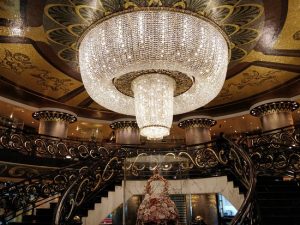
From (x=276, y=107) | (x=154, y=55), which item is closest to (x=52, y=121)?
(x=154, y=55)

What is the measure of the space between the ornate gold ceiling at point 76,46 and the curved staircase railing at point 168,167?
8.14 feet

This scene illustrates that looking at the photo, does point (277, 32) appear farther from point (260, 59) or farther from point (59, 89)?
point (59, 89)

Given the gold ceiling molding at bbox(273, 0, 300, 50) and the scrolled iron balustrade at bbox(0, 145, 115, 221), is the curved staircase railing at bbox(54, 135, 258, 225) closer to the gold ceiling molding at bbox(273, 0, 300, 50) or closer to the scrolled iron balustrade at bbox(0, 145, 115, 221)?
the scrolled iron balustrade at bbox(0, 145, 115, 221)

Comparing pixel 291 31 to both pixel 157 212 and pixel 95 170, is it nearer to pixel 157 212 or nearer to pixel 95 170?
pixel 157 212

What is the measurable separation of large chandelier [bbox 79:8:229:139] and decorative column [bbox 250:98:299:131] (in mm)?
5664

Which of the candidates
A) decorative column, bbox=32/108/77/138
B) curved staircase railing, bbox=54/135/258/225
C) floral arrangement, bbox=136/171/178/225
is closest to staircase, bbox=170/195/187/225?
curved staircase railing, bbox=54/135/258/225

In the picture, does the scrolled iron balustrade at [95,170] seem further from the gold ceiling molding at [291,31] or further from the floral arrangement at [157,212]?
the gold ceiling molding at [291,31]

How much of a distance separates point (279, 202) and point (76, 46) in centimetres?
525

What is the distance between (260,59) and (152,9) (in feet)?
14.0

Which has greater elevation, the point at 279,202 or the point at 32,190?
the point at 32,190

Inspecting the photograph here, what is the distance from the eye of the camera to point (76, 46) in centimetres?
640

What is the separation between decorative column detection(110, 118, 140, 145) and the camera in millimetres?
12016

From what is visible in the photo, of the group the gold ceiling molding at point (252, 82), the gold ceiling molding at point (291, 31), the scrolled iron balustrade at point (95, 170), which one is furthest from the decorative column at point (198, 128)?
the gold ceiling molding at point (291, 31)

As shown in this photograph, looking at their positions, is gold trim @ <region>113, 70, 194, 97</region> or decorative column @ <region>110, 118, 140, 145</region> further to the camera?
decorative column @ <region>110, 118, 140, 145</region>
